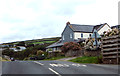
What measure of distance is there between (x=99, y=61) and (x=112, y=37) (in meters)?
2.69

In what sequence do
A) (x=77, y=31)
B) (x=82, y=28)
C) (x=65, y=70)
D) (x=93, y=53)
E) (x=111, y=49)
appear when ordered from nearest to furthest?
(x=65, y=70)
(x=111, y=49)
(x=93, y=53)
(x=77, y=31)
(x=82, y=28)

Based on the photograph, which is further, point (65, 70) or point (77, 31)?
point (77, 31)

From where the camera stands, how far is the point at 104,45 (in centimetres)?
1884

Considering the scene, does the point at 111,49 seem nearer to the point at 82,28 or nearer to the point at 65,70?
the point at 65,70

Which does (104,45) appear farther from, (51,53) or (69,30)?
(69,30)

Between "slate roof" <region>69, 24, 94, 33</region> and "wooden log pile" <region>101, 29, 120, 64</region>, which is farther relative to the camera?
"slate roof" <region>69, 24, 94, 33</region>

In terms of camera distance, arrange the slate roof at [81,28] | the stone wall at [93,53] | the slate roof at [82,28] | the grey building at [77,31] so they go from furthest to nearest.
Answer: the slate roof at [81,28] → the slate roof at [82,28] → the grey building at [77,31] → the stone wall at [93,53]

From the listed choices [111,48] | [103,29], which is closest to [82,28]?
[103,29]

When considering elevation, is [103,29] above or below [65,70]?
above

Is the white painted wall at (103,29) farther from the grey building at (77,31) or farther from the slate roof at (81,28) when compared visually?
the slate roof at (81,28)

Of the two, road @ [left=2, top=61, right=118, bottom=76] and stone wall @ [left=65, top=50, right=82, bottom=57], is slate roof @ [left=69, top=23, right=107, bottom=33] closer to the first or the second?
stone wall @ [left=65, top=50, right=82, bottom=57]

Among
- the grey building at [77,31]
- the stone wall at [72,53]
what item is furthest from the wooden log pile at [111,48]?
the grey building at [77,31]

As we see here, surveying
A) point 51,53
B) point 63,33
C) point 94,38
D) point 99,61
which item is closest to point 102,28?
point 63,33

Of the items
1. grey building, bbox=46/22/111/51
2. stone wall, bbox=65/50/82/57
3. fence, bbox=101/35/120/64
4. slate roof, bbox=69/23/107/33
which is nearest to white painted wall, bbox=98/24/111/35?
grey building, bbox=46/22/111/51
